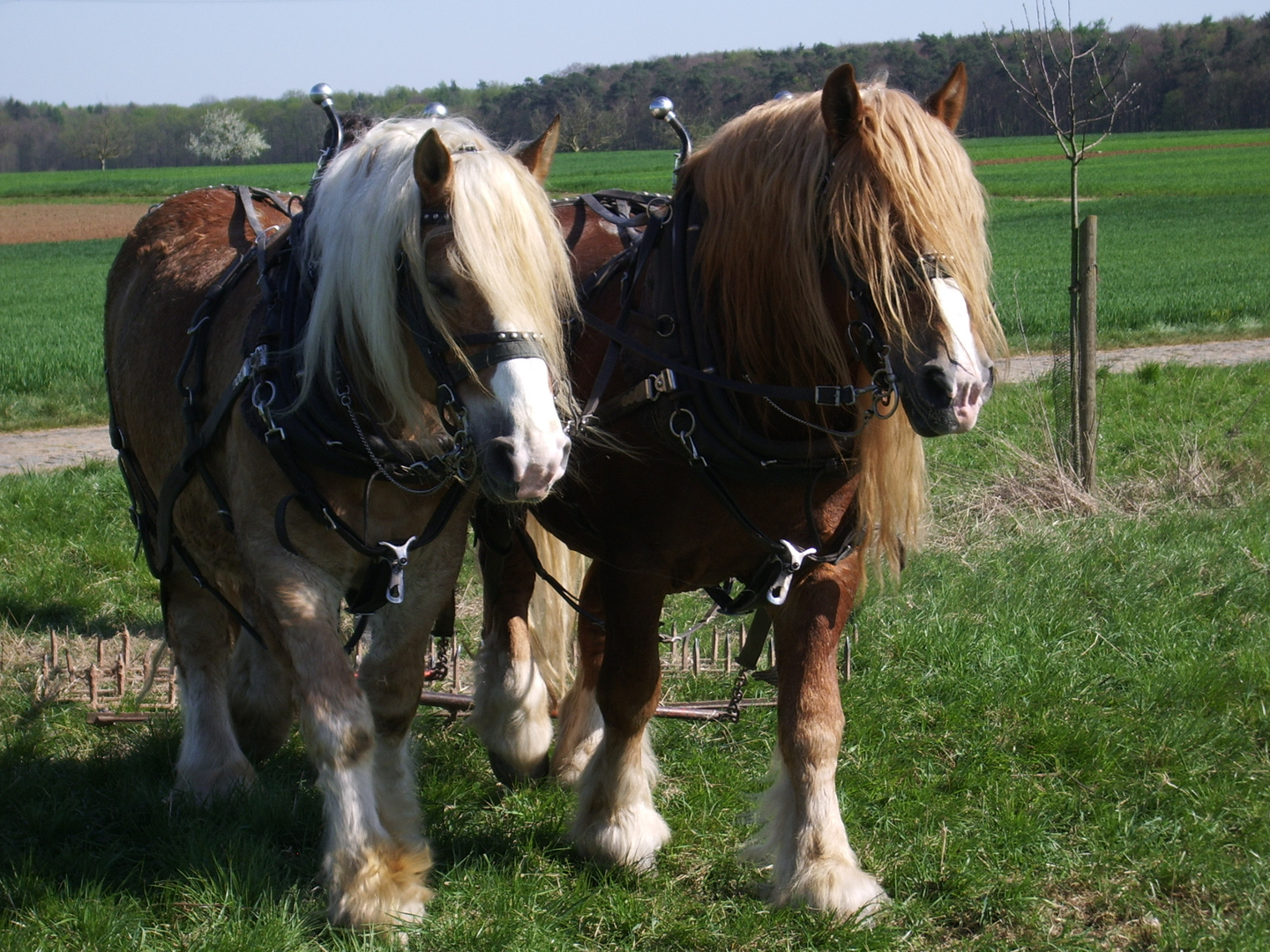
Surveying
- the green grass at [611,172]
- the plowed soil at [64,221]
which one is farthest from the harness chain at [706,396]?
the plowed soil at [64,221]

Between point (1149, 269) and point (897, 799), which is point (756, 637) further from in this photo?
point (1149, 269)

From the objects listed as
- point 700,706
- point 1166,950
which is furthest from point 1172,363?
point 1166,950

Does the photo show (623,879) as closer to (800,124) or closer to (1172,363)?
(800,124)

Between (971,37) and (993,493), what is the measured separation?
54773 millimetres

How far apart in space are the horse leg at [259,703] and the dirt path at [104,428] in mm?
4130

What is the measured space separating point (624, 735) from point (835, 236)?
1.44 m

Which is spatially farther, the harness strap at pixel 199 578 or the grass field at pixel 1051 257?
the grass field at pixel 1051 257

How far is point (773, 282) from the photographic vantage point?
257 cm

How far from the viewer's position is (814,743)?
9.13 ft

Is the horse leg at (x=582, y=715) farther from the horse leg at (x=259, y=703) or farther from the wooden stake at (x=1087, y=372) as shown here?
the wooden stake at (x=1087, y=372)

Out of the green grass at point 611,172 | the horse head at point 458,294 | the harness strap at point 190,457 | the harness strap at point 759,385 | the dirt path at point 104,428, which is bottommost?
the dirt path at point 104,428

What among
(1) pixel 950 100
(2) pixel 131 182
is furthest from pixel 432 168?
(2) pixel 131 182

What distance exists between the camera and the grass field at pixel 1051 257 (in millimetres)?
12766

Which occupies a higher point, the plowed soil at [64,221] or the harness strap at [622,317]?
the plowed soil at [64,221]
